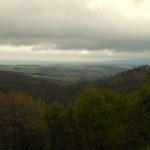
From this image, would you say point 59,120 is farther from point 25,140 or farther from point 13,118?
point 13,118

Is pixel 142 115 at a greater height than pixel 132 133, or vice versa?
pixel 142 115

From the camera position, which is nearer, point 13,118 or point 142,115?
point 142,115

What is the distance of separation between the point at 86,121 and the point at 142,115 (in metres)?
13.2

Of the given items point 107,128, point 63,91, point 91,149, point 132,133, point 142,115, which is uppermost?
point 142,115

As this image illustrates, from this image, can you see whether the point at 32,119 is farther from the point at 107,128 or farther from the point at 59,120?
the point at 107,128

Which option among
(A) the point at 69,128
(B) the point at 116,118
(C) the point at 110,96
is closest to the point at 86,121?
(B) the point at 116,118

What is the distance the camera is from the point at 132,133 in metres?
25.2

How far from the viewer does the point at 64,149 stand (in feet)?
145

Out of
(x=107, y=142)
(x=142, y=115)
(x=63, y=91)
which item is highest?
(x=142, y=115)

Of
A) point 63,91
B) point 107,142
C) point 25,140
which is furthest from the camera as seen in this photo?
point 63,91

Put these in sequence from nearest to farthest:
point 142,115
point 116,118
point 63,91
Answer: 1. point 142,115
2. point 116,118
3. point 63,91

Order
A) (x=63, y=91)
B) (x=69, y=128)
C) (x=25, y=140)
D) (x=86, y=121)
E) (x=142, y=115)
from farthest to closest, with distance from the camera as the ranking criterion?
(x=63, y=91)
(x=69, y=128)
(x=25, y=140)
(x=86, y=121)
(x=142, y=115)

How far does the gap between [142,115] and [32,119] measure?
2451cm

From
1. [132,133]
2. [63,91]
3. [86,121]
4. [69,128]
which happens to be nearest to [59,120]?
[69,128]
